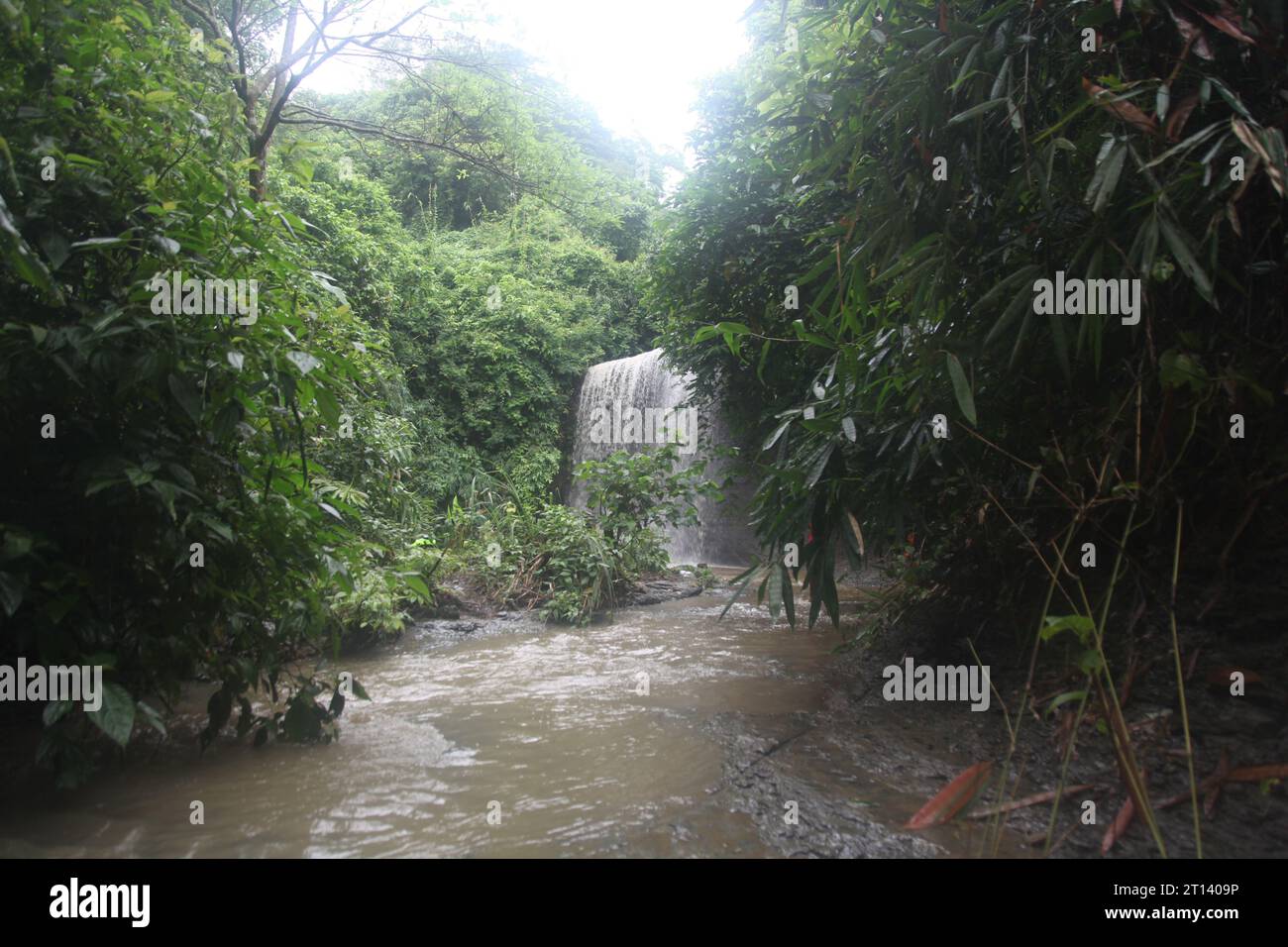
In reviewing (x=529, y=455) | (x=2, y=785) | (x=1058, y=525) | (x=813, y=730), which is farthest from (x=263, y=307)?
(x=529, y=455)

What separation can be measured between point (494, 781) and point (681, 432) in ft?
25.1

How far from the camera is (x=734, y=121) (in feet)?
30.9

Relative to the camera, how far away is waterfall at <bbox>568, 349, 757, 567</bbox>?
1117 cm

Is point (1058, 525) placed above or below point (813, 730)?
above

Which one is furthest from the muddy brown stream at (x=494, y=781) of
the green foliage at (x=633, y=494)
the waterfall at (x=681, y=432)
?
the waterfall at (x=681, y=432)

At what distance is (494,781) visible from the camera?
2.67 m

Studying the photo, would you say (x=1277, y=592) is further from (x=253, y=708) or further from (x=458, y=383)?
(x=458, y=383)

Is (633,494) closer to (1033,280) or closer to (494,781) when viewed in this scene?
(494,781)

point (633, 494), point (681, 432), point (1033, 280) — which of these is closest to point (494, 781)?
point (1033, 280)

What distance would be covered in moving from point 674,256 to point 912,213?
239 inches

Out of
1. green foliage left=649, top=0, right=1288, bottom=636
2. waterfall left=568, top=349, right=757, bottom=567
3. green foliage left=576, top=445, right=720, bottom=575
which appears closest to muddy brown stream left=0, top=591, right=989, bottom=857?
green foliage left=649, top=0, right=1288, bottom=636

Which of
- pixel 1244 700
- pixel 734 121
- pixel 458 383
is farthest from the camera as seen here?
pixel 458 383

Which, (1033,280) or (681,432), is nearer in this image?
(1033,280)

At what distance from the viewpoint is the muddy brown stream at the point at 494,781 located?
2.15 metres
